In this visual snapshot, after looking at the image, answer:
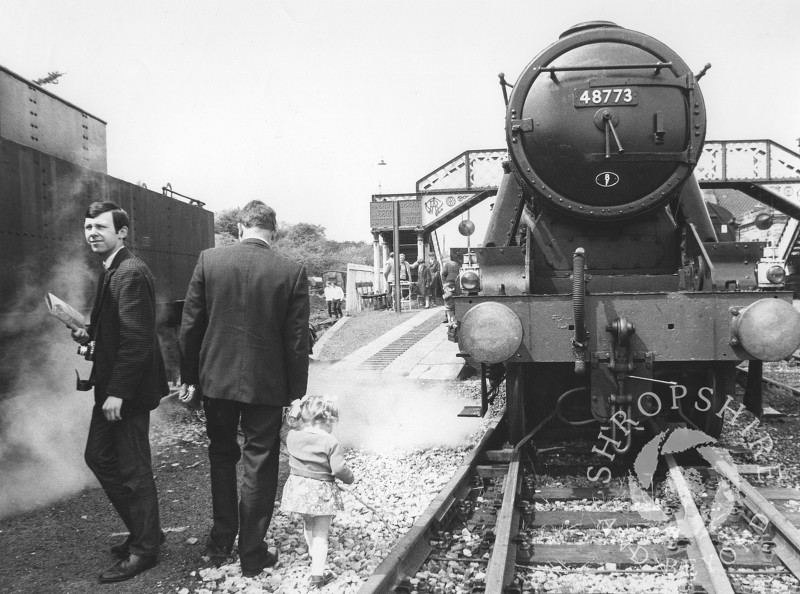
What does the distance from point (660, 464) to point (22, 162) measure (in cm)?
505

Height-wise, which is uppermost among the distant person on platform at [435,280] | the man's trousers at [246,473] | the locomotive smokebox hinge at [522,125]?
the locomotive smokebox hinge at [522,125]

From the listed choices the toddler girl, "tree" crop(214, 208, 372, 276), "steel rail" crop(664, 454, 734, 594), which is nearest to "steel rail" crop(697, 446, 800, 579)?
"steel rail" crop(664, 454, 734, 594)

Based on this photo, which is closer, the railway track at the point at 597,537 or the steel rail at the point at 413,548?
the steel rail at the point at 413,548

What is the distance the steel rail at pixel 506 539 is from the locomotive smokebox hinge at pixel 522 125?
227 centimetres

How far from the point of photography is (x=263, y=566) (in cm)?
330

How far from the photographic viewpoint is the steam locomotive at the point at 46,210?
195 inches

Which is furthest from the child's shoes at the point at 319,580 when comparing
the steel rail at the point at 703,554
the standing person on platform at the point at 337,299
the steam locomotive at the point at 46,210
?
the standing person on platform at the point at 337,299

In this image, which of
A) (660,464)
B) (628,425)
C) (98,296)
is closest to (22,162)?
(98,296)

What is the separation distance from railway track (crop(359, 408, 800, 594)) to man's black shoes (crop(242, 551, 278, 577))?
0.67m

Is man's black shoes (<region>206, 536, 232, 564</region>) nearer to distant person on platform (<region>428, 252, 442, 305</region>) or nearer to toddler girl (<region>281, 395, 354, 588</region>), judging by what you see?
toddler girl (<region>281, 395, 354, 588</region>)

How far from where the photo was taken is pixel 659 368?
4672 mm

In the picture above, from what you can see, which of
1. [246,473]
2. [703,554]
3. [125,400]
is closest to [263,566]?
[246,473]

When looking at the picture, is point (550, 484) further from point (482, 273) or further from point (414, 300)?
point (414, 300)

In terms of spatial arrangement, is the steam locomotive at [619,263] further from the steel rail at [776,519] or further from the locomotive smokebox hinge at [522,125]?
the steel rail at [776,519]
